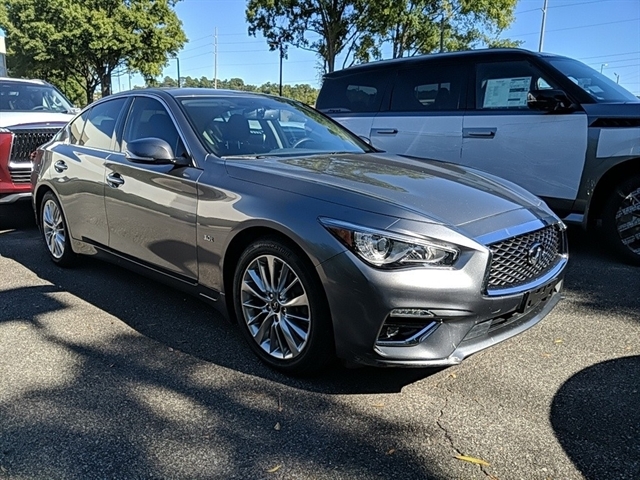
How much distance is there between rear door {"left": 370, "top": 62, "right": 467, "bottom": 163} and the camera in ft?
18.9

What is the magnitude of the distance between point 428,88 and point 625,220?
2420mm

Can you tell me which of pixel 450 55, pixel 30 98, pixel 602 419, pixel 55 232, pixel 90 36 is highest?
pixel 90 36

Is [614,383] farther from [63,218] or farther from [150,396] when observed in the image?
[63,218]

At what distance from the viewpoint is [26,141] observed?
6.57m

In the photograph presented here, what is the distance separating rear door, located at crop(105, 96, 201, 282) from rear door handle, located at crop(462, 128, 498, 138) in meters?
3.17

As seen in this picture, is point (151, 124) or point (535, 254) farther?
point (151, 124)

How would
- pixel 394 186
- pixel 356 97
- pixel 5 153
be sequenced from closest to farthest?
1. pixel 394 186
2. pixel 5 153
3. pixel 356 97

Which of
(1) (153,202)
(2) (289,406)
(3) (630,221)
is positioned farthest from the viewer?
(3) (630,221)

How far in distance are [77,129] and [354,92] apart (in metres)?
3.30

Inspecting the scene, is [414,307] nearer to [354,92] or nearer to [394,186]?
[394,186]

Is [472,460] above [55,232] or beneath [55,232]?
beneath

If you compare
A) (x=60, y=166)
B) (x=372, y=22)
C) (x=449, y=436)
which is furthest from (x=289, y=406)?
(x=372, y=22)

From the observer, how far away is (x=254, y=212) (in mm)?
2914

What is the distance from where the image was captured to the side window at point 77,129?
4711 mm
